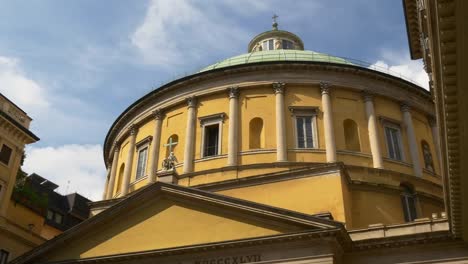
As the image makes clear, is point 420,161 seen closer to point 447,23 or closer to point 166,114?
point 166,114

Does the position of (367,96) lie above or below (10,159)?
above

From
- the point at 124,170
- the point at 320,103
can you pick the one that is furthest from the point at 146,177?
the point at 320,103

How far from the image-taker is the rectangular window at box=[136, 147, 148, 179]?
2783 centimetres

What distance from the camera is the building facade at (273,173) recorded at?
1741 centimetres

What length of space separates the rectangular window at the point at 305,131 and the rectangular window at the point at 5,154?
13.3 m

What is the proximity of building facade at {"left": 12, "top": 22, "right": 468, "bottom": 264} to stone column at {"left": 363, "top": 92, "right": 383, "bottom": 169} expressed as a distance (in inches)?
2.5

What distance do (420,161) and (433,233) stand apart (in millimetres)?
9875

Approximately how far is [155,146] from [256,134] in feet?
17.3

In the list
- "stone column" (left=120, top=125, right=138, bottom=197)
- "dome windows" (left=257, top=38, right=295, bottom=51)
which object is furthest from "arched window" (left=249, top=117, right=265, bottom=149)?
"dome windows" (left=257, top=38, right=295, bottom=51)

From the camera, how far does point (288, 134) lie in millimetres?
25047

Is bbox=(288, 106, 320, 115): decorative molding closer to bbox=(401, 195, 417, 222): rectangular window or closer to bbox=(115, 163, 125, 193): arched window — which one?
bbox=(401, 195, 417, 222): rectangular window

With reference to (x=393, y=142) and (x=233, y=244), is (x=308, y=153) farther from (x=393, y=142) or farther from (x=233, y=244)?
(x=233, y=244)

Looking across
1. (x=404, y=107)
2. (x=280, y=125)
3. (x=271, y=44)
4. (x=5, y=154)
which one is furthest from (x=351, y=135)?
(x=5, y=154)

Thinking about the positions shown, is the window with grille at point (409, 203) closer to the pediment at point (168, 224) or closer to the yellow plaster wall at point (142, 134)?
the pediment at point (168, 224)
